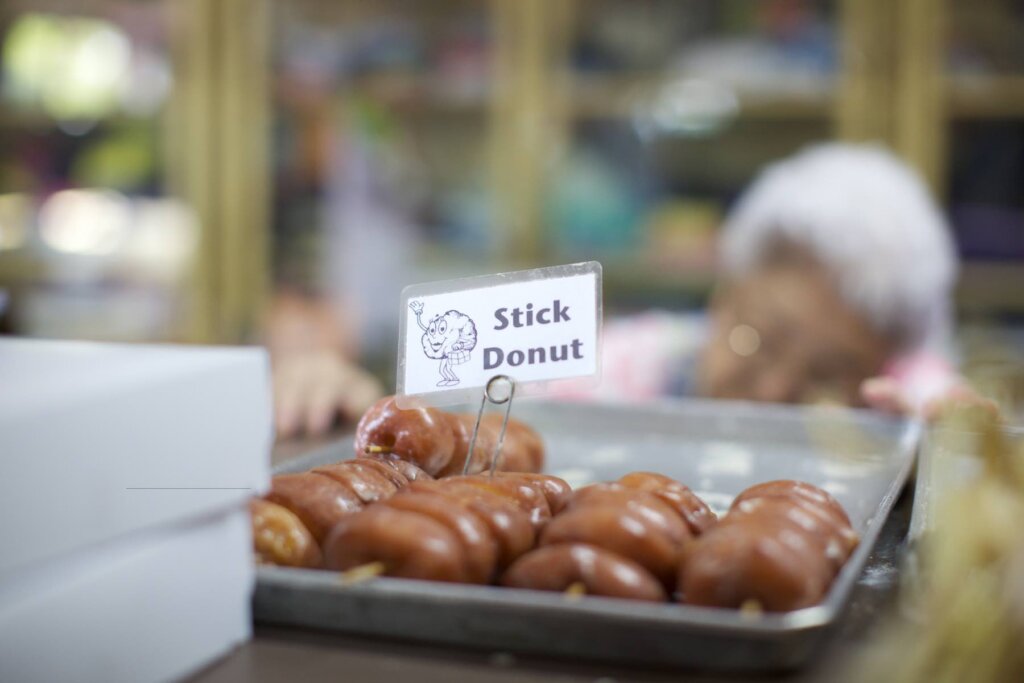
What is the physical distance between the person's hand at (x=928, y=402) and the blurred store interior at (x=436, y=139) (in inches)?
57.7

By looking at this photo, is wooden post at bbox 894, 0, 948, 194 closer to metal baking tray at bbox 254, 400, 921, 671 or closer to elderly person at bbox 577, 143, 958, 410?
elderly person at bbox 577, 143, 958, 410

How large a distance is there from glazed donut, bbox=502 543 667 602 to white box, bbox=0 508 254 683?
6.1 inches

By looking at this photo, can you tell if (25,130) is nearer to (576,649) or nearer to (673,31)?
(673,31)

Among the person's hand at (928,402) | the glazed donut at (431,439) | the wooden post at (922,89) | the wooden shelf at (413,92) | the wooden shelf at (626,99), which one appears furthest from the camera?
the wooden shelf at (413,92)

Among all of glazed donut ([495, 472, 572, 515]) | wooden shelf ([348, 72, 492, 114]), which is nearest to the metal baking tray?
glazed donut ([495, 472, 572, 515])

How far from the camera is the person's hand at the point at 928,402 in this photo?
3.11 ft

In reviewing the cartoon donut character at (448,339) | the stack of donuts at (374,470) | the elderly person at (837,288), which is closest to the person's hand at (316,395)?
the stack of donuts at (374,470)

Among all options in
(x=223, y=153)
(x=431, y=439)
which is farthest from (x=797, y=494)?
(x=223, y=153)

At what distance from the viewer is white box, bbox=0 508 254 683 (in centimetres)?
51

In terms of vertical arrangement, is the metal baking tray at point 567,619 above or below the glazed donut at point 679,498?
below

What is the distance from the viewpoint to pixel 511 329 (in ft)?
2.57

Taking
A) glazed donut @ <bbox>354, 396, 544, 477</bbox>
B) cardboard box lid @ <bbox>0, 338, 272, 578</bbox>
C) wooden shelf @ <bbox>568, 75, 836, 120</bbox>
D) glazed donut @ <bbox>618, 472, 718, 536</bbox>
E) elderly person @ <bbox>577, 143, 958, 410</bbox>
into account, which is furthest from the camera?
wooden shelf @ <bbox>568, 75, 836, 120</bbox>

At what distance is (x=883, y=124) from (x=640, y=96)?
601 millimetres

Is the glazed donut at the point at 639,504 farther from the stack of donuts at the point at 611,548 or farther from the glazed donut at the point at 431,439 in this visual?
the glazed donut at the point at 431,439
